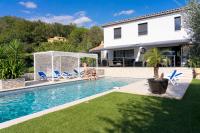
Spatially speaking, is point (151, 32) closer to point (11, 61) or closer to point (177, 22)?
point (177, 22)

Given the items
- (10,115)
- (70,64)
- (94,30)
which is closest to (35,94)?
(10,115)

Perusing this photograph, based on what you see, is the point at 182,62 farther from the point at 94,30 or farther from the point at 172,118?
the point at 94,30

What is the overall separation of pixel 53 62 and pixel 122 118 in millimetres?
19730

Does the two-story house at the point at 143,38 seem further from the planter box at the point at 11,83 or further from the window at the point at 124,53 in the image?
the planter box at the point at 11,83

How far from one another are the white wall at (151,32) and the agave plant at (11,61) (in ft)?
63.2

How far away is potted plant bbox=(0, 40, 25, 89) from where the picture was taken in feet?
56.6

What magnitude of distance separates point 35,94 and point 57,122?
9.54 meters

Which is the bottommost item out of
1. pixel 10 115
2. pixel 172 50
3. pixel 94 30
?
pixel 10 115

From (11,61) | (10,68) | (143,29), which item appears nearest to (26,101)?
(10,68)

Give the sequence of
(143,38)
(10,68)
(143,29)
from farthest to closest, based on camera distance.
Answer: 1. (143,29)
2. (143,38)
3. (10,68)

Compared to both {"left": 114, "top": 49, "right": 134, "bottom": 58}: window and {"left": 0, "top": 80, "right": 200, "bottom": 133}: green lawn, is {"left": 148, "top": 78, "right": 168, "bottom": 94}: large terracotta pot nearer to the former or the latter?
{"left": 0, "top": 80, "right": 200, "bottom": 133}: green lawn

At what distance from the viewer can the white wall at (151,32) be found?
29.5 meters

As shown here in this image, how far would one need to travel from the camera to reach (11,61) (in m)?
18.0

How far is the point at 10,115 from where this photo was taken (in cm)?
1087
